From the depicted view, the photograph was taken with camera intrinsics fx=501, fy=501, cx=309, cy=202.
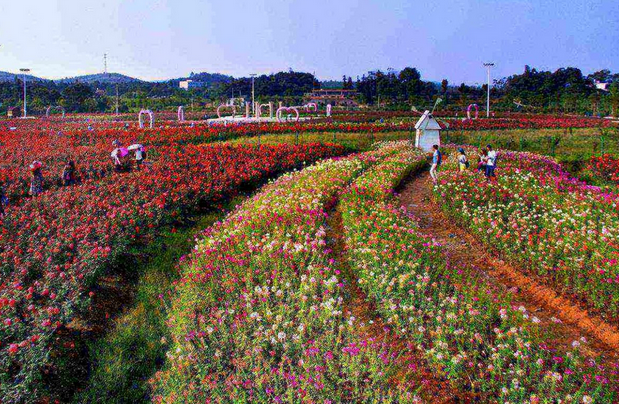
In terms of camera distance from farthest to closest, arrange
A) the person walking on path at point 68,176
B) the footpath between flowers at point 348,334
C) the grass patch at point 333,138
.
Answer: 1. the grass patch at point 333,138
2. the person walking on path at point 68,176
3. the footpath between flowers at point 348,334

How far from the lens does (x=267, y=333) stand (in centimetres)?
532

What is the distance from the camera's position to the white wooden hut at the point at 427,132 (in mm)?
22688

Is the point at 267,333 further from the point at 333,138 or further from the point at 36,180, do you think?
the point at 333,138

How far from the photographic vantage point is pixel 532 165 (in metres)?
17.5

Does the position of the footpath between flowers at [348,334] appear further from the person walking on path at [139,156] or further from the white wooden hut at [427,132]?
the white wooden hut at [427,132]

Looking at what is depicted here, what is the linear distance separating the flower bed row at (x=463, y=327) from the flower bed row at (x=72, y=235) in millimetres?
3904

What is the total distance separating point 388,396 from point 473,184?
8.75 m

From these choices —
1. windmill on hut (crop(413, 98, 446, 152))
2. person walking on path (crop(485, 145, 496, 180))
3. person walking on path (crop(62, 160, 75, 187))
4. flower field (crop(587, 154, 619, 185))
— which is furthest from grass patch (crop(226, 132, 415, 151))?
person walking on path (crop(62, 160, 75, 187))

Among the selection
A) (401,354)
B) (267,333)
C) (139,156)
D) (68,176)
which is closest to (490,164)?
(401,354)

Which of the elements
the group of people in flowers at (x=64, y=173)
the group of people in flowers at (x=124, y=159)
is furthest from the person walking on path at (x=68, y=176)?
the group of people in flowers at (x=124, y=159)

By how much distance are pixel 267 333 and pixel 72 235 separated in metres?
4.87

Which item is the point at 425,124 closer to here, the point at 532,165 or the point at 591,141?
the point at 532,165

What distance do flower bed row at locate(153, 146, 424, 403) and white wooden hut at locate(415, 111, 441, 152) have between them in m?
15.6

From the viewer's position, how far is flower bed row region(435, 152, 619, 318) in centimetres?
687
